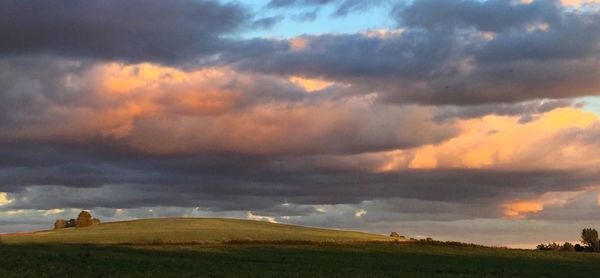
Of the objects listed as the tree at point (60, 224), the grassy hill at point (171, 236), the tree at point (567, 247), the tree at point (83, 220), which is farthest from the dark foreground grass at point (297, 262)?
the tree at point (60, 224)

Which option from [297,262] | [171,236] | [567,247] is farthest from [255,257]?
[567,247]

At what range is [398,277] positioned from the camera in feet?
171

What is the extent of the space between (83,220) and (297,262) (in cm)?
8485

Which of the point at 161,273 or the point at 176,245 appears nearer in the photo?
the point at 161,273

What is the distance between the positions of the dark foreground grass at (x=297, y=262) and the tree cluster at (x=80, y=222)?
5599 centimetres

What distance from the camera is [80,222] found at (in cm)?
14212

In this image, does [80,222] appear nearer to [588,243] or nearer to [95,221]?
[95,221]

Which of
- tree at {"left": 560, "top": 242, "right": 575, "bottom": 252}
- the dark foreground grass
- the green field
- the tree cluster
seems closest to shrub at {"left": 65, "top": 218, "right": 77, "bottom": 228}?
the tree cluster

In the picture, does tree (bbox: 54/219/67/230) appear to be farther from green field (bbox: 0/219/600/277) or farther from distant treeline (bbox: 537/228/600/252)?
distant treeline (bbox: 537/228/600/252)

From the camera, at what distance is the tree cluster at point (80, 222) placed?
467ft

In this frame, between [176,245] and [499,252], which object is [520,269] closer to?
[499,252]

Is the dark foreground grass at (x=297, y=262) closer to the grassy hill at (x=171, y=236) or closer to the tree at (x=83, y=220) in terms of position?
the grassy hill at (x=171, y=236)

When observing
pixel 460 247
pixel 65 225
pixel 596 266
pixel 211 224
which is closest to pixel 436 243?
pixel 460 247

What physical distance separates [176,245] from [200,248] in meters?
7.53
